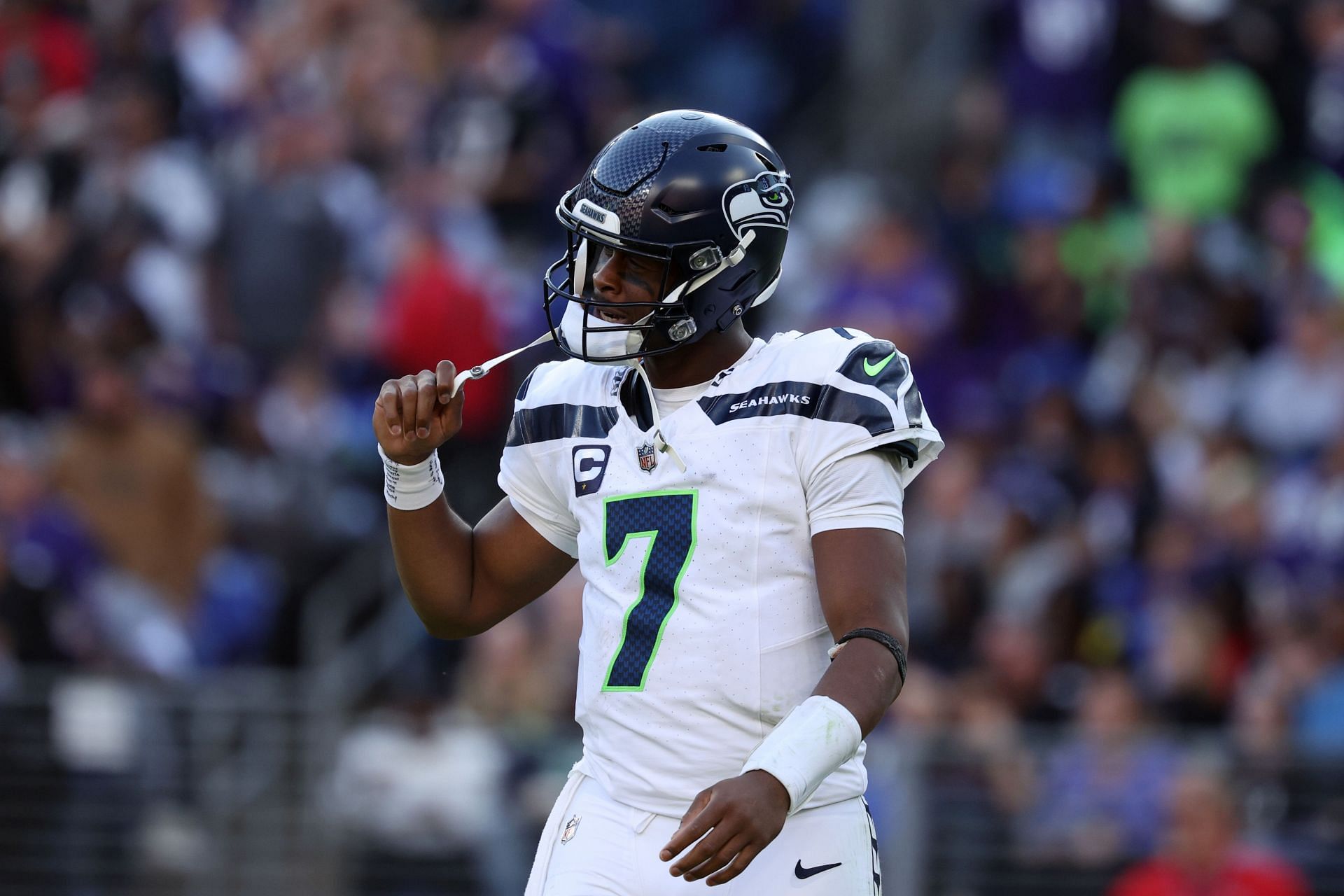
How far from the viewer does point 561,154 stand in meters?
11.3

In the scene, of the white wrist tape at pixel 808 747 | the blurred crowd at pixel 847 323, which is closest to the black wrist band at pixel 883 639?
the white wrist tape at pixel 808 747

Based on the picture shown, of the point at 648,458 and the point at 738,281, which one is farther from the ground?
the point at 738,281

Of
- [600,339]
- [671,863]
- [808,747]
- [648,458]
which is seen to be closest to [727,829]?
[808,747]

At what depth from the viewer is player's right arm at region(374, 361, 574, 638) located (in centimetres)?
407

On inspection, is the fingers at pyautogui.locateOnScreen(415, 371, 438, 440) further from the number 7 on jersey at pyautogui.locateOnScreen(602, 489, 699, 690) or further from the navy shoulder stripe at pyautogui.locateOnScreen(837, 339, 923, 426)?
the navy shoulder stripe at pyautogui.locateOnScreen(837, 339, 923, 426)

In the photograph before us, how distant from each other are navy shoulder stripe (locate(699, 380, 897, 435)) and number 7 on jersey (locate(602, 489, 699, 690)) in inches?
7.4

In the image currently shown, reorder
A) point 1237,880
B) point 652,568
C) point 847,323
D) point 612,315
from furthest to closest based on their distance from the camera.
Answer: point 847,323 < point 1237,880 < point 612,315 < point 652,568

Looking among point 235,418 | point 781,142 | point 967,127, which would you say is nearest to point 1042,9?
point 967,127

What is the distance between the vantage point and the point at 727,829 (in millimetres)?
3309

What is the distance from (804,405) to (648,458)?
34 cm

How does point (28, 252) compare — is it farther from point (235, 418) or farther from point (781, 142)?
point (781, 142)

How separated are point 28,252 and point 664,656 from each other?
323 inches

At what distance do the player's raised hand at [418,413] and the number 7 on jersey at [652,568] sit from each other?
0.43m

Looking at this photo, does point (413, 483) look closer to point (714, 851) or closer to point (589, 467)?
point (589, 467)
